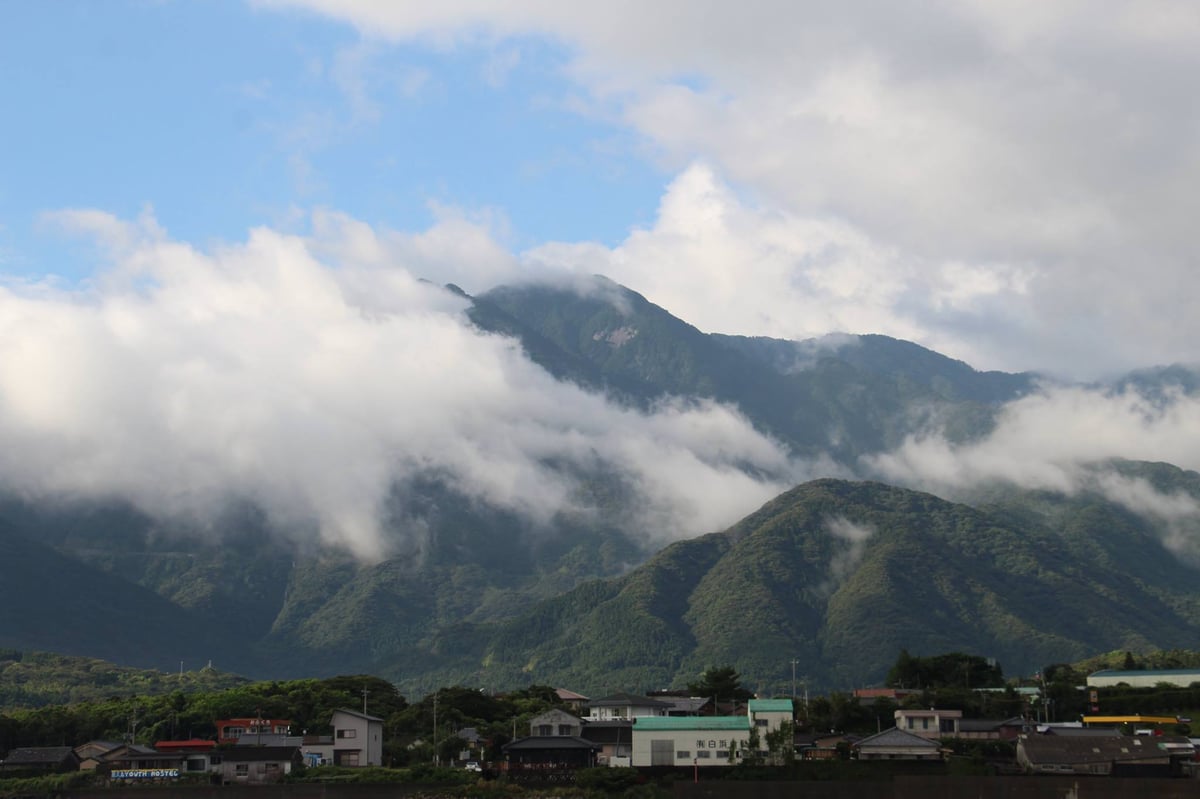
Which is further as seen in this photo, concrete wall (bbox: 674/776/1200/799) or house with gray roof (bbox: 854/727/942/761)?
house with gray roof (bbox: 854/727/942/761)

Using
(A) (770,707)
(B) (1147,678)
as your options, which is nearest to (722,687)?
(A) (770,707)

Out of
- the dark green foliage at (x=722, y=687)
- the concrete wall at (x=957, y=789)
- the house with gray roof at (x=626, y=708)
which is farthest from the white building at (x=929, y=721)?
the dark green foliage at (x=722, y=687)

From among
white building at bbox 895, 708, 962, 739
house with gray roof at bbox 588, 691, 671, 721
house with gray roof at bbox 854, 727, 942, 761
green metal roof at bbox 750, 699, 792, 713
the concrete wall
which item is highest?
green metal roof at bbox 750, 699, 792, 713

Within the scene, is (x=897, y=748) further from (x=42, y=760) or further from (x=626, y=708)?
(x=42, y=760)

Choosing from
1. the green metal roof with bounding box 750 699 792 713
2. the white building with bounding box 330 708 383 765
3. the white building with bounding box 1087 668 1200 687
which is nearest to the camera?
the green metal roof with bounding box 750 699 792 713

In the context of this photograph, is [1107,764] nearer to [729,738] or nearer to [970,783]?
[970,783]

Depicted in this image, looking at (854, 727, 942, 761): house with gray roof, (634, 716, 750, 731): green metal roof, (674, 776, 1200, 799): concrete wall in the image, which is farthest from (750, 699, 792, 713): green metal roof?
(674, 776, 1200, 799): concrete wall

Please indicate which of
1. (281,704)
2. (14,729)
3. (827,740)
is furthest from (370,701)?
(827,740)

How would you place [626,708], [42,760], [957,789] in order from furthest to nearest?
[626,708]
[42,760]
[957,789]

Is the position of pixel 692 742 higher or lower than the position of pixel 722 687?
lower

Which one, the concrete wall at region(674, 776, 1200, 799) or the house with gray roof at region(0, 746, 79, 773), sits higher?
the house with gray roof at region(0, 746, 79, 773)

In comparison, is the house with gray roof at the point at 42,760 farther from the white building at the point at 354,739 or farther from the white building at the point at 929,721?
the white building at the point at 929,721

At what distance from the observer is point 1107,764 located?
88.1 m

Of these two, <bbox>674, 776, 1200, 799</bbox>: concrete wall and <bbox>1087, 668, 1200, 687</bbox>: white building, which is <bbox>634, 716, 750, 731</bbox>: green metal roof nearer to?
<bbox>674, 776, 1200, 799</bbox>: concrete wall
